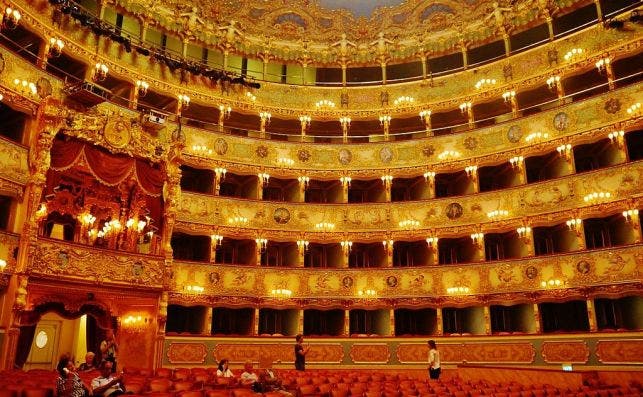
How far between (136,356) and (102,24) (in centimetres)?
1226

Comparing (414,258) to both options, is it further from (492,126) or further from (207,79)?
(207,79)

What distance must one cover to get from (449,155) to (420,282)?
565 cm

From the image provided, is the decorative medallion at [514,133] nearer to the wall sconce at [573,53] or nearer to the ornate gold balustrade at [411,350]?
the wall sconce at [573,53]

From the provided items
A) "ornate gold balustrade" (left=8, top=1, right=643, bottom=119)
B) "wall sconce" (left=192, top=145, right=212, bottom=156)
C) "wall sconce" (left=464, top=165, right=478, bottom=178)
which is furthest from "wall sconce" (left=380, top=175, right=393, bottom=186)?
"wall sconce" (left=192, top=145, right=212, bottom=156)

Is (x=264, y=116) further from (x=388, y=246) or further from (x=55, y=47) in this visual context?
(x=55, y=47)

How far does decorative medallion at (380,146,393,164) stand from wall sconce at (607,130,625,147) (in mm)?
8553

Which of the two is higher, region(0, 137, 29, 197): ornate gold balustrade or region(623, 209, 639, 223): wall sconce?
region(0, 137, 29, 197): ornate gold balustrade

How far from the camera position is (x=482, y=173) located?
2305 cm

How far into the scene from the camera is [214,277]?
19.9 metres

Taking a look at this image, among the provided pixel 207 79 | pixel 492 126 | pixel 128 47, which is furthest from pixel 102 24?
pixel 492 126

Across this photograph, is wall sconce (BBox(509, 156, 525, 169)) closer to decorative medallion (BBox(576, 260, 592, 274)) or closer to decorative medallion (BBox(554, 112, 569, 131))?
decorative medallion (BBox(554, 112, 569, 131))

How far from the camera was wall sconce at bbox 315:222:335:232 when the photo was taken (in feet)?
72.1

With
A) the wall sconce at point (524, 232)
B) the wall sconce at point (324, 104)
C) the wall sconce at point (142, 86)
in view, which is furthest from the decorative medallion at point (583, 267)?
the wall sconce at point (142, 86)

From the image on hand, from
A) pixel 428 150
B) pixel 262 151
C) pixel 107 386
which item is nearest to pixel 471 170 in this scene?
pixel 428 150
